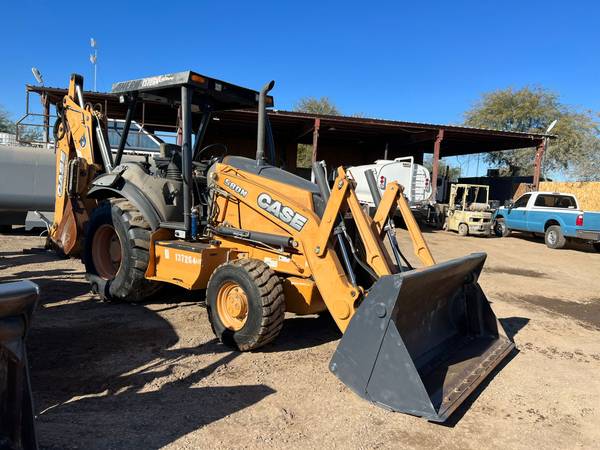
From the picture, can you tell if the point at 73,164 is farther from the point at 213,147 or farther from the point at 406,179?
the point at 406,179

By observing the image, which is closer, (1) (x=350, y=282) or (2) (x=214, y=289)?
(1) (x=350, y=282)

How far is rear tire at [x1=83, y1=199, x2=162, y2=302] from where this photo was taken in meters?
5.25

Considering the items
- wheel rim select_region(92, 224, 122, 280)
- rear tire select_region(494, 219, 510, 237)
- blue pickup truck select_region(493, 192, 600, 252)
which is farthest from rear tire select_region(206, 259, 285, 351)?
rear tire select_region(494, 219, 510, 237)

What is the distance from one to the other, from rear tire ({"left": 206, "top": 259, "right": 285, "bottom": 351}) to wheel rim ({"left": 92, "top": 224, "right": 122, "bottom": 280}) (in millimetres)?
2277

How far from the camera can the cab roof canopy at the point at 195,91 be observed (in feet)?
16.3

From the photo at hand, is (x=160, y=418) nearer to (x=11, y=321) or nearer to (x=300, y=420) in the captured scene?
(x=300, y=420)

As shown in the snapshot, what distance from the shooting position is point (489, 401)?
12.1 ft

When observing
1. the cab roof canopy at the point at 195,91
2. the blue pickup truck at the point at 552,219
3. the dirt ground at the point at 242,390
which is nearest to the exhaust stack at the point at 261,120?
the cab roof canopy at the point at 195,91

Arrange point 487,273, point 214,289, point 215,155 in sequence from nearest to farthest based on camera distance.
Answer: point 214,289 → point 215,155 → point 487,273

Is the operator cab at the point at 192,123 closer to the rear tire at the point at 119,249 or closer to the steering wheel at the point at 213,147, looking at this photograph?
the steering wheel at the point at 213,147

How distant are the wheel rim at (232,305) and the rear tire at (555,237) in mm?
13919

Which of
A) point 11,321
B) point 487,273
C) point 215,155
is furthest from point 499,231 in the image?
point 11,321

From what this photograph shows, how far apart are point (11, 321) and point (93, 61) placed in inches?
740

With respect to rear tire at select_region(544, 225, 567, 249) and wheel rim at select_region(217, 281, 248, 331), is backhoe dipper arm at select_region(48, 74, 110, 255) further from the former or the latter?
rear tire at select_region(544, 225, 567, 249)
